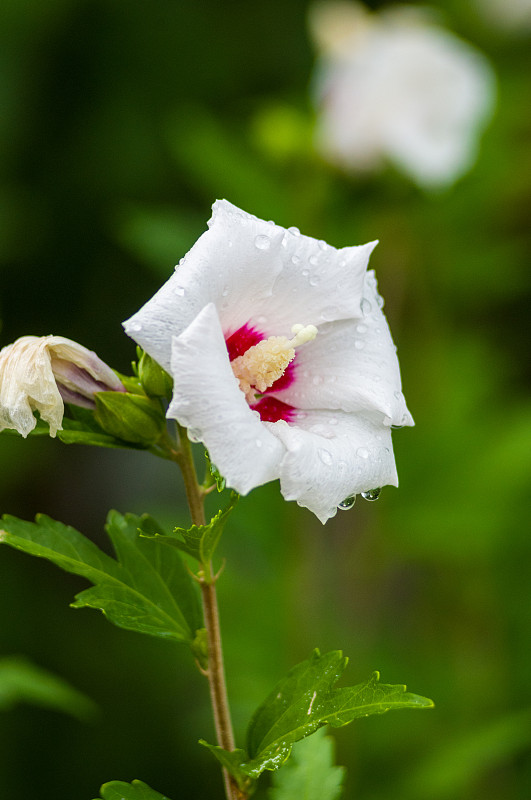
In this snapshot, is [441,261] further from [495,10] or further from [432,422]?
[495,10]

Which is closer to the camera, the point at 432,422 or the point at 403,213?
the point at 432,422

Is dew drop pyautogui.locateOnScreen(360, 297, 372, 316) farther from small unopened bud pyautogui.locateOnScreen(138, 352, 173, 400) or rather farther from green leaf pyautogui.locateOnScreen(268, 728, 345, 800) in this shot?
green leaf pyautogui.locateOnScreen(268, 728, 345, 800)

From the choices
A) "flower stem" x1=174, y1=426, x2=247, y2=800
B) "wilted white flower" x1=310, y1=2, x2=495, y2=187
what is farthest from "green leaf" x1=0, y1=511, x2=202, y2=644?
"wilted white flower" x1=310, y1=2, x2=495, y2=187

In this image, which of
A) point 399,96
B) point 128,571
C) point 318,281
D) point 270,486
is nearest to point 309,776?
point 128,571

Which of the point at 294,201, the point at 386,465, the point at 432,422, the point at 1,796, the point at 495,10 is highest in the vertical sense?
the point at 495,10

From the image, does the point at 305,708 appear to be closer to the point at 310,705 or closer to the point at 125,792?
the point at 310,705

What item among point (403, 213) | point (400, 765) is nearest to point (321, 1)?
point (403, 213)
